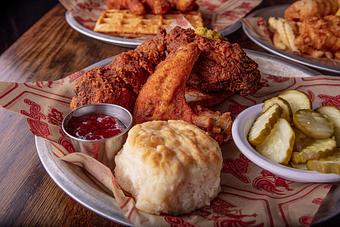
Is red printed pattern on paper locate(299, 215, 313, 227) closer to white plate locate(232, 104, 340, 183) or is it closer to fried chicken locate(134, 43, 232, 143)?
white plate locate(232, 104, 340, 183)

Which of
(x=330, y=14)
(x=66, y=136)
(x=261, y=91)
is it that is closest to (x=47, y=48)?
(x=66, y=136)

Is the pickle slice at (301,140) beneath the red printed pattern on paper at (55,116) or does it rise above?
beneath

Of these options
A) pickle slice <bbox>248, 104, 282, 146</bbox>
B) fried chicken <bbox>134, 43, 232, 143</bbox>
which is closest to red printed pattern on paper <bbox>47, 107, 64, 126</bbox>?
fried chicken <bbox>134, 43, 232, 143</bbox>

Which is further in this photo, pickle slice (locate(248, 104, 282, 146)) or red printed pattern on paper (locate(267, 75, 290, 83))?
red printed pattern on paper (locate(267, 75, 290, 83))

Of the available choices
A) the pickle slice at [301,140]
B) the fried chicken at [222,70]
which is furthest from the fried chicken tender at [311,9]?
the pickle slice at [301,140]

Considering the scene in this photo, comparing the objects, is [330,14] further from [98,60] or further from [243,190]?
[243,190]

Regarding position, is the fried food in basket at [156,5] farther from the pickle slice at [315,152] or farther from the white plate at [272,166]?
the pickle slice at [315,152]
